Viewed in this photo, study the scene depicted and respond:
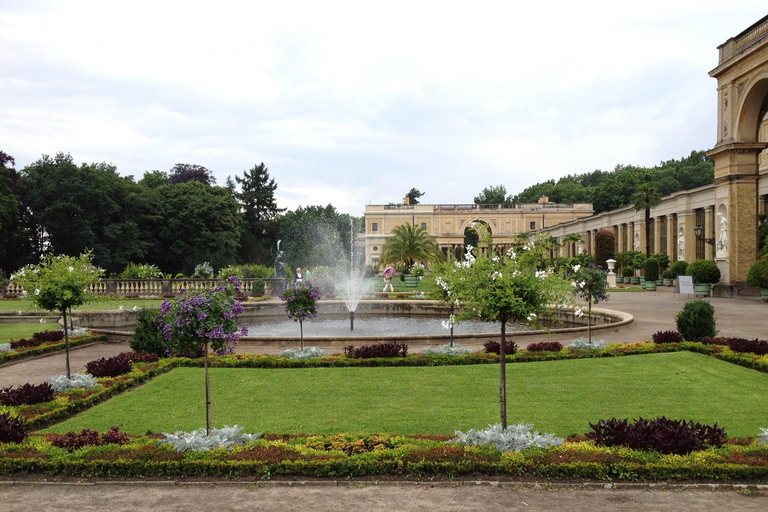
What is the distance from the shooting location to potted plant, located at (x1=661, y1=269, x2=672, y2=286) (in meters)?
35.9

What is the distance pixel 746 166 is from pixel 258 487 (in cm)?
3042

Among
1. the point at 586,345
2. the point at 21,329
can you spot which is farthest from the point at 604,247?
the point at 21,329

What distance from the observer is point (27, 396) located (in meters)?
8.46

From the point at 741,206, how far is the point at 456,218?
57.8 m

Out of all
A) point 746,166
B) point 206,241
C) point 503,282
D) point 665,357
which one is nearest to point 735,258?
point 746,166

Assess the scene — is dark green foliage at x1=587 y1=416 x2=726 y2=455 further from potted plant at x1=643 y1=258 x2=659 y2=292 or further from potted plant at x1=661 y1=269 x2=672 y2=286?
potted plant at x1=661 y1=269 x2=672 y2=286

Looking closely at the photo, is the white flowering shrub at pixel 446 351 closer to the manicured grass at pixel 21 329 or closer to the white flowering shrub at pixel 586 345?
the white flowering shrub at pixel 586 345

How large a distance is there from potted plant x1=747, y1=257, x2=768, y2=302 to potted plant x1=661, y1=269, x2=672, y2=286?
9.90 metres

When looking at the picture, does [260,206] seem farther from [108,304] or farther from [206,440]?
[206,440]

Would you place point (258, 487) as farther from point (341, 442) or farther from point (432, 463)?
point (432, 463)

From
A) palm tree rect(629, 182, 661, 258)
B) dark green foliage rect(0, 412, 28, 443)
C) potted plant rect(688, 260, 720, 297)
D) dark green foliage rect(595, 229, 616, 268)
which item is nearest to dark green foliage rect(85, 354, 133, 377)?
dark green foliage rect(0, 412, 28, 443)

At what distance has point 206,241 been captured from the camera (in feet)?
178

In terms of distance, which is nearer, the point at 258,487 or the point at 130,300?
the point at 258,487

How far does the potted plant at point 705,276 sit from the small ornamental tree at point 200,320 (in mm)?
27541
